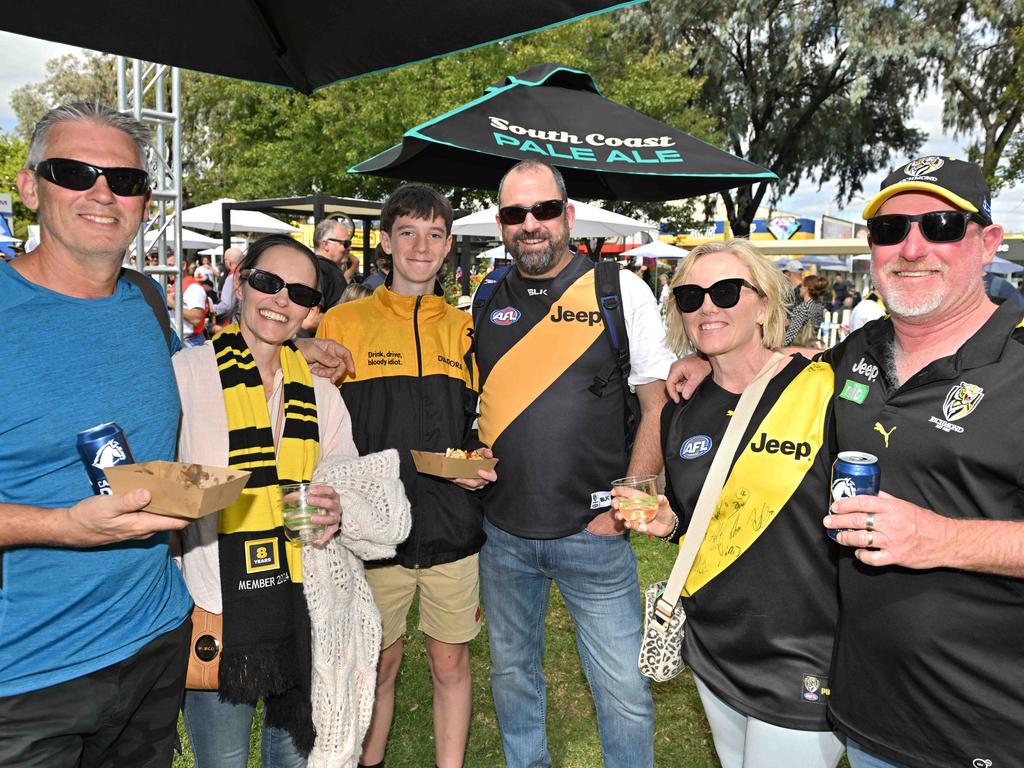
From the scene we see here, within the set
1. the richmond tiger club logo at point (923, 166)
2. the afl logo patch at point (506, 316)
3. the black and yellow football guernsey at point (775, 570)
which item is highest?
the richmond tiger club logo at point (923, 166)

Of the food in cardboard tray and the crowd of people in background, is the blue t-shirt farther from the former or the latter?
the food in cardboard tray

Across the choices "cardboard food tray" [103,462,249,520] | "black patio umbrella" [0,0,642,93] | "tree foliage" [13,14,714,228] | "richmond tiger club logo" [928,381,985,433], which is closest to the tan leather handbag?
"cardboard food tray" [103,462,249,520]

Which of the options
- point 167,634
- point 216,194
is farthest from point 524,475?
point 216,194

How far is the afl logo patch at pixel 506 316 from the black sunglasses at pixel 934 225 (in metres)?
1.63

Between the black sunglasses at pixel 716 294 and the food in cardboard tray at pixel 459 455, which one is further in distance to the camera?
the food in cardboard tray at pixel 459 455

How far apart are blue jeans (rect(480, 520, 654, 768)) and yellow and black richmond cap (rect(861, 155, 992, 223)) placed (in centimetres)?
185

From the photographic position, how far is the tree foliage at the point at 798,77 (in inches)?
943

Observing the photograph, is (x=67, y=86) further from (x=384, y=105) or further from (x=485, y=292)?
(x=485, y=292)

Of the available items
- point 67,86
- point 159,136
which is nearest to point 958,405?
point 159,136

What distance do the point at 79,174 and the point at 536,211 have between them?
1.80m

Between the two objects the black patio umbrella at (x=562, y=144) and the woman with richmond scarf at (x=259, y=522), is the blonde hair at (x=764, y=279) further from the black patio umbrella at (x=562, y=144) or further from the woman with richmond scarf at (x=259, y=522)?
→ the black patio umbrella at (x=562, y=144)

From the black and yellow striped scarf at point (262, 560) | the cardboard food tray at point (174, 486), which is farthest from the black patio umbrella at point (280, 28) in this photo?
the cardboard food tray at point (174, 486)

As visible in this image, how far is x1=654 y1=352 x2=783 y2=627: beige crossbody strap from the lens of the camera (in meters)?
2.45

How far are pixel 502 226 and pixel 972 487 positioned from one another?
7.21 ft
